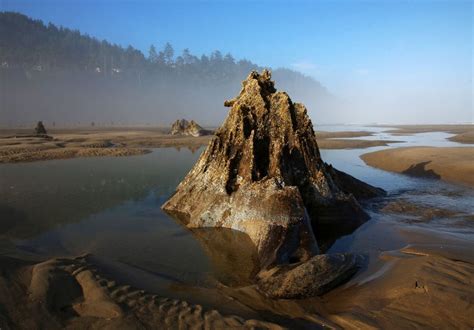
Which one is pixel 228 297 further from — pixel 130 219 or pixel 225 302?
pixel 130 219

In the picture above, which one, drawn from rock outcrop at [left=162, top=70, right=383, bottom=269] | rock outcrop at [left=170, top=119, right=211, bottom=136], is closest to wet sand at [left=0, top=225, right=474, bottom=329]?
rock outcrop at [left=162, top=70, right=383, bottom=269]

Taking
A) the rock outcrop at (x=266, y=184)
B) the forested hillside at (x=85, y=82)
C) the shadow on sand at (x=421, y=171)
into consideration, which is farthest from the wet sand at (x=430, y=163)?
the forested hillside at (x=85, y=82)

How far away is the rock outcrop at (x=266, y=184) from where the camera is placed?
8.19 m

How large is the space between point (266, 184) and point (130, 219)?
4.93 m

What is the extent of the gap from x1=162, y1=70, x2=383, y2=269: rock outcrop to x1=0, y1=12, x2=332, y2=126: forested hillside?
3509 inches

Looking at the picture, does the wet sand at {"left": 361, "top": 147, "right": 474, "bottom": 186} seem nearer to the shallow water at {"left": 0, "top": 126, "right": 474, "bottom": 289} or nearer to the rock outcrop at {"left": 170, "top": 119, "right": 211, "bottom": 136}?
the shallow water at {"left": 0, "top": 126, "right": 474, "bottom": 289}

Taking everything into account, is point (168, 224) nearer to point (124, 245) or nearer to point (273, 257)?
point (124, 245)

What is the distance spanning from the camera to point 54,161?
22391 mm

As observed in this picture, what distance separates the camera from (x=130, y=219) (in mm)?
10539

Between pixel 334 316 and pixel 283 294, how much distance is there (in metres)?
0.97

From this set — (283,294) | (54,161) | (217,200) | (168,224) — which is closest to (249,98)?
(217,200)

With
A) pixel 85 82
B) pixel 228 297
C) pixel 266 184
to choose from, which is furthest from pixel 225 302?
pixel 85 82

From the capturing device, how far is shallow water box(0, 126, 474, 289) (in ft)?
25.2

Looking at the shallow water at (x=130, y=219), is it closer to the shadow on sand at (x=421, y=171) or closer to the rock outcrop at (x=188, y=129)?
the shadow on sand at (x=421, y=171)
